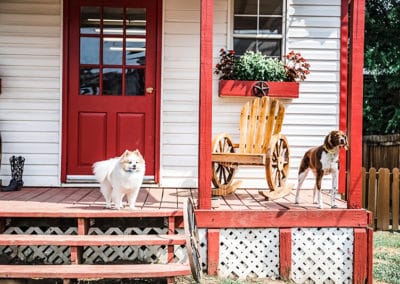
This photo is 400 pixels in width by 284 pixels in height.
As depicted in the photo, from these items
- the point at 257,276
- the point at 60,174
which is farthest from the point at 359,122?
the point at 60,174

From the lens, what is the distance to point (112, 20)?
5.45m

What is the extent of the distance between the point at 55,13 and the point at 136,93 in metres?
1.31

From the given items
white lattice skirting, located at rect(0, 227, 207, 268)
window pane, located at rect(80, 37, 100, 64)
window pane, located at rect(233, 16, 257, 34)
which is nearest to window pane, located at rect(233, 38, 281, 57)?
window pane, located at rect(233, 16, 257, 34)

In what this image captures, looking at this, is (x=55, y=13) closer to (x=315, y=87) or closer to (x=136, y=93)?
(x=136, y=93)

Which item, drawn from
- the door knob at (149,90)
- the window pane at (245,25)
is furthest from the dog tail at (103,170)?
the window pane at (245,25)

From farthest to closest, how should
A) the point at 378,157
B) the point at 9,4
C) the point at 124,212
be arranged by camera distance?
the point at 378,157
the point at 9,4
the point at 124,212

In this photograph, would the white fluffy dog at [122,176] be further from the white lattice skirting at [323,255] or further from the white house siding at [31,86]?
the white house siding at [31,86]

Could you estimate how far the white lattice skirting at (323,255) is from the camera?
4.01m

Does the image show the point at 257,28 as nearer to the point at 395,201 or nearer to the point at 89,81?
the point at 89,81

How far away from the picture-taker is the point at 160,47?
546cm

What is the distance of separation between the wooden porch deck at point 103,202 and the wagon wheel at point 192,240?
0.54 feet

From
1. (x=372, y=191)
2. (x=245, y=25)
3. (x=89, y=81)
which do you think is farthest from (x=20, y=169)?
(x=372, y=191)

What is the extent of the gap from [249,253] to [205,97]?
1.39m

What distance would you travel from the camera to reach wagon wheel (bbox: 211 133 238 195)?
472 centimetres
